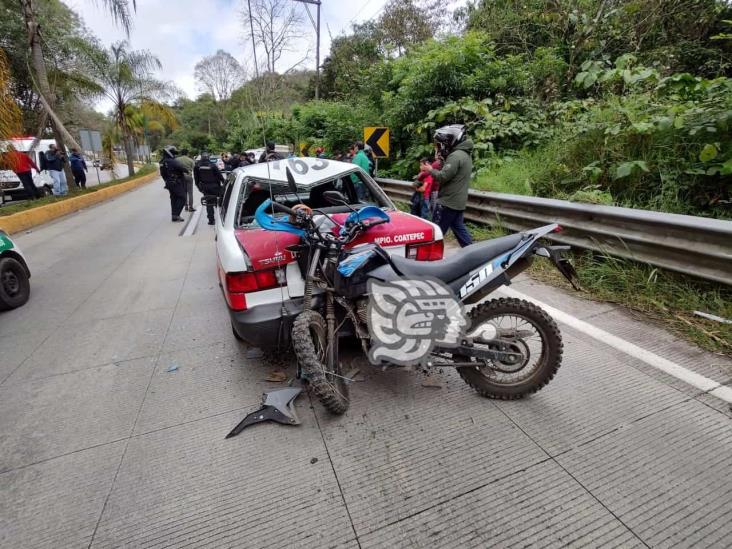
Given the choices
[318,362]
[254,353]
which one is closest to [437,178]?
[254,353]

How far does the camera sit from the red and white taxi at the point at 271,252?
251 centimetres

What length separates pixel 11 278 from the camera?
4.58m

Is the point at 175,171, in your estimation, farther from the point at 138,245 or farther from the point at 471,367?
the point at 471,367

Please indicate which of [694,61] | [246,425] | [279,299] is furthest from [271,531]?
[694,61]

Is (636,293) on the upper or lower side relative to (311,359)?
lower

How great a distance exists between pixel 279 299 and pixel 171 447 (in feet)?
3.62

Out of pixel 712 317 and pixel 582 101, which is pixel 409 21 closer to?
pixel 582 101

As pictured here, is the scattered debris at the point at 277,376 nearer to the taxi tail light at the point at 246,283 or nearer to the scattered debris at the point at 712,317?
the taxi tail light at the point at 246,283

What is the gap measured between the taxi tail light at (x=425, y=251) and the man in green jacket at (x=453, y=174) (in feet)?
6.58

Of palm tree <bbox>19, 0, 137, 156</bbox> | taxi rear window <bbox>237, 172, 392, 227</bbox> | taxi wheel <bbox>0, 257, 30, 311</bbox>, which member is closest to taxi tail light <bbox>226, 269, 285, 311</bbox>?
taxi rear window <bbox>237, 172, 392, 227</bbox>

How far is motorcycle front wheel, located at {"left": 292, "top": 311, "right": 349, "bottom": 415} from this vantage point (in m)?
2.12

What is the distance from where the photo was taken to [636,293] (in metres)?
3.60

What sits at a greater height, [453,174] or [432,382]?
[453,174]

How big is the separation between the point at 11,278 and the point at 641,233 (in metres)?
7.20
